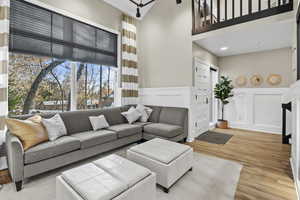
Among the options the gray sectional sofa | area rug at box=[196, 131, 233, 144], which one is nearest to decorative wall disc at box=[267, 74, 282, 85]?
area rug at box=[196, 131, 233, 144]

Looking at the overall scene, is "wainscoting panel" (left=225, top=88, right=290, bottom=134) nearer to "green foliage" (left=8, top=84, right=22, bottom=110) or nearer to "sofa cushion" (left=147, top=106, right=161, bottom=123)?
"sofa cushion" (left=147, top=106, right=161, bottom=123)

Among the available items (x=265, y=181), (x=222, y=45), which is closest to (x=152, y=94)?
(x=222, y=45)

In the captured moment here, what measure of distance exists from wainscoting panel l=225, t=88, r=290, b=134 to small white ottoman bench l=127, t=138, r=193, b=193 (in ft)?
12.1

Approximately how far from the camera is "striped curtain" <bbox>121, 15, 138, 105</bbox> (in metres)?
4.14

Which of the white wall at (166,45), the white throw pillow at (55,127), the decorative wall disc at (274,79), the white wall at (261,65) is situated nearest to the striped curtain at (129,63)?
the white wall at (166,45)

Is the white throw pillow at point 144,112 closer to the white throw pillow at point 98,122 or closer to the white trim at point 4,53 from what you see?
the white throw pillow at point 98,122

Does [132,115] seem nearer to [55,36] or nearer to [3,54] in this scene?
[55,36]

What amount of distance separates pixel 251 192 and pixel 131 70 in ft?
11.8

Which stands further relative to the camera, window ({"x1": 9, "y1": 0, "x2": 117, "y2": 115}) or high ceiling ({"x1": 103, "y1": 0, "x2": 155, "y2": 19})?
high ceiling ({"x1": 103, "y1": 0, "x2": 155, "y2": 19})

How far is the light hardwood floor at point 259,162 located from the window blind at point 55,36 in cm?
325

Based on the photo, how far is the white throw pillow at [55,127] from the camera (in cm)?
227

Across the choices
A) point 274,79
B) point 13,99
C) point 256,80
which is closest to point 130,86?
point 13,99

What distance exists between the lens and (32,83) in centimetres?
282

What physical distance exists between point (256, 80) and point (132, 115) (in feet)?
13.2
